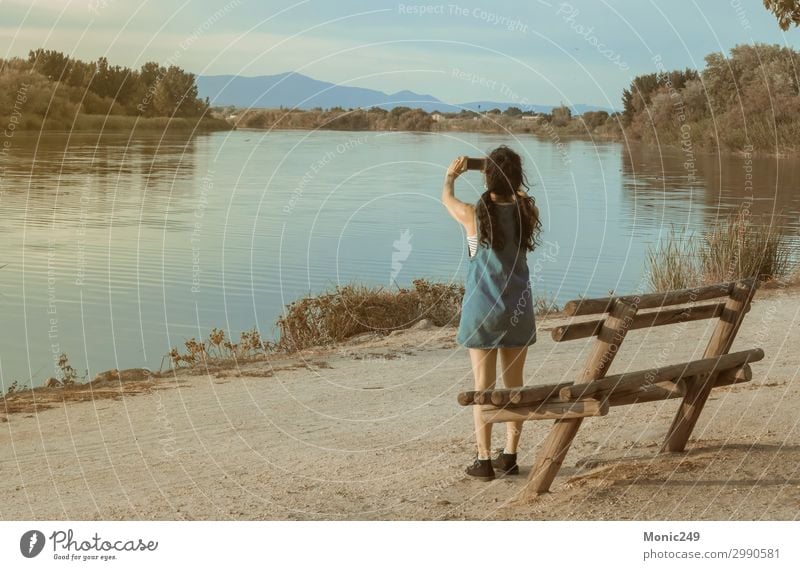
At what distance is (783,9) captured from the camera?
35.3 ft

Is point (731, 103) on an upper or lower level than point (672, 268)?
upper

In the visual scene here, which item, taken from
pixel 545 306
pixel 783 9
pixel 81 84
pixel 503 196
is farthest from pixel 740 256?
pixel 81 84

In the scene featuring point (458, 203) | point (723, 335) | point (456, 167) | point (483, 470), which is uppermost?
point (456, 167)

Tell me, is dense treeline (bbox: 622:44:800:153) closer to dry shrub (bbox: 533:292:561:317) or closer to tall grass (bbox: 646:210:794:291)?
tall grass (bbox: 646:210:794:291)

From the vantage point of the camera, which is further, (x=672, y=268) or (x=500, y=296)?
(x=672, y=268)

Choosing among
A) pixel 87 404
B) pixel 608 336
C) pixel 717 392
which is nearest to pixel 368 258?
pixel 87 404

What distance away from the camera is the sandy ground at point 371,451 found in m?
6.29

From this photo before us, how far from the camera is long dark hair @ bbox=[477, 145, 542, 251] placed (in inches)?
239

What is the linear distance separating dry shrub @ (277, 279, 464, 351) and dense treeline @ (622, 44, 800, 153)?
15368 mm

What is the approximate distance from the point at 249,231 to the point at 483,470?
55.7 ft

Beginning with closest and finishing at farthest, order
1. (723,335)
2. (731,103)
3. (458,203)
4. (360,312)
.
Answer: (458,203) → (723,335) → (360,312) → (731,103)

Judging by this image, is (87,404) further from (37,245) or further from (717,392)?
(37,245)

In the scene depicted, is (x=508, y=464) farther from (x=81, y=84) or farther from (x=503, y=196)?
(x=81, y=84)

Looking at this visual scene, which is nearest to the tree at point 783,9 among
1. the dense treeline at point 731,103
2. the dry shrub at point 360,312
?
the dry shrub at point 360,312
